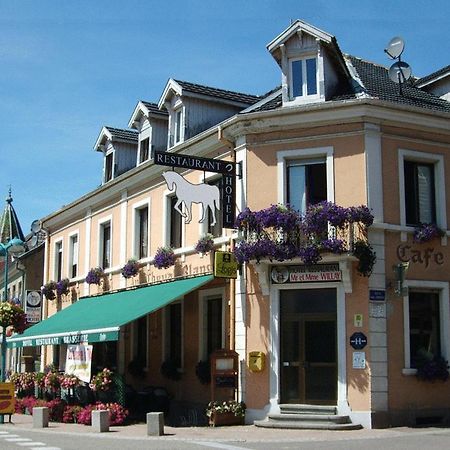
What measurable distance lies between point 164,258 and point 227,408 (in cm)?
531

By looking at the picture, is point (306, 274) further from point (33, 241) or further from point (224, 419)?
point (33, 241)

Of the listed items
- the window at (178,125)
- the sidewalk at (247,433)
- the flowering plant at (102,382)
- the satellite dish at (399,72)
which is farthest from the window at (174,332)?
the satellite dish at (399,72)

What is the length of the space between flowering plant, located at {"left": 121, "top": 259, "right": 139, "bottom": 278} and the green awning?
500 mm

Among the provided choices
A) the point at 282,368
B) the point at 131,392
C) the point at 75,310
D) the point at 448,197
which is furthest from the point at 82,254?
the point at 448,197

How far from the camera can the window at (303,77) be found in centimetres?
1847

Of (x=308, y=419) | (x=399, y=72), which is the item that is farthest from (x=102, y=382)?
(x=399, y=72)

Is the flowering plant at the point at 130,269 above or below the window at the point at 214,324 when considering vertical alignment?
above

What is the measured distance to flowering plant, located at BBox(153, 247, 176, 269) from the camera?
21.0m

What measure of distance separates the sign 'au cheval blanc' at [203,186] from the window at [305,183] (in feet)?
4.82

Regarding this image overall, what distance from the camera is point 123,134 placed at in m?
27.1

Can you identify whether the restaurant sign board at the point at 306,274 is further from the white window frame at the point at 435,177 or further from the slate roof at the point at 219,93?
the slate roof at the point at 219,93

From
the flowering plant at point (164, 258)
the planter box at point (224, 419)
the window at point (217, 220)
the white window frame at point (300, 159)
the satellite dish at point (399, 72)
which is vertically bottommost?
the planter box at point (224, 419)

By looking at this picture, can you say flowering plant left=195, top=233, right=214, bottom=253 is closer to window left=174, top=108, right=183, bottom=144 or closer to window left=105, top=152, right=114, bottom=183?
window left=174, top=108, right=183, bottom=144

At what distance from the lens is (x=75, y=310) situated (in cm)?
2517
